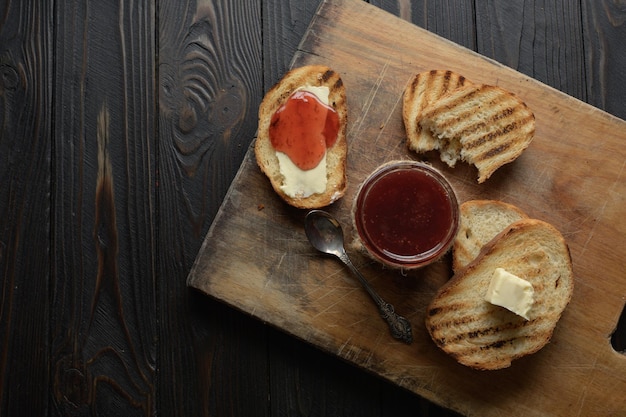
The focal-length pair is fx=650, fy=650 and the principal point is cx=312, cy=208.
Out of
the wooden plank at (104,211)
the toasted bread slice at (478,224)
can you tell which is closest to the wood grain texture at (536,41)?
the toasted bread slice at (478,224)

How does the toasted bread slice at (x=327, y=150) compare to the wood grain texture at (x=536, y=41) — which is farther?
the wood grain texture at (x=536, y=41)

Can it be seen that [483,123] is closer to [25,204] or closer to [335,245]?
[335,245]

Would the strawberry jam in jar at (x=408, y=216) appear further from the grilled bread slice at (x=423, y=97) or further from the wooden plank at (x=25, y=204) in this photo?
the wooden plank at (x=25, y=204)

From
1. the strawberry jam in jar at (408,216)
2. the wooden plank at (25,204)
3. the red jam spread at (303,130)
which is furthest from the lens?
the wooden plank at (25,204)

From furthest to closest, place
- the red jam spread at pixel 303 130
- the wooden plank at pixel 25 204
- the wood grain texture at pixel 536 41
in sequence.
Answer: the wood grain texture at pixel 536 41 < the wooden plank at pixel 25 204 < the red jam spread at pixel 303 130

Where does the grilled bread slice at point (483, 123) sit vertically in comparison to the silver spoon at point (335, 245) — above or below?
above

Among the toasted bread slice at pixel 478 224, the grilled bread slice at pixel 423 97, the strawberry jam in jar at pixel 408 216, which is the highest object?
the grilled bread slice at pixel 423 97
